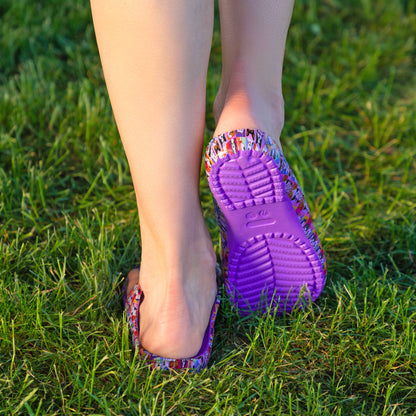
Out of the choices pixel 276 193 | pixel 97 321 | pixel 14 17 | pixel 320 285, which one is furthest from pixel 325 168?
pixel 14 17

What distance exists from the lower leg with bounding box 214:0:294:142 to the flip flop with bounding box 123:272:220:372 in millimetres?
461

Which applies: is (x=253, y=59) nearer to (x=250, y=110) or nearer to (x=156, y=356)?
(x=250, y=110)

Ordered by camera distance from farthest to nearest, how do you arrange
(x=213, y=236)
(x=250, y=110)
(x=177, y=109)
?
1. (x=213, y=236)
2. (x=250, y=110)
3. (x=177, y=109)

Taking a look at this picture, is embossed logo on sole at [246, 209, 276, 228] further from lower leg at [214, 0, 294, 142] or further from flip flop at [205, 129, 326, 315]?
lower leg at [214, 0, 294, 142]

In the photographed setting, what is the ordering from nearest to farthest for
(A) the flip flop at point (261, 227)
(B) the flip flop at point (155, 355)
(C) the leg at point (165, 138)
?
(C) the leg at point (165, 138), (A) the flip flop at point (261, 227), (B) the flip flop at point (155, 355)

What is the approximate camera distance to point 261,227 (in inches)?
50.2

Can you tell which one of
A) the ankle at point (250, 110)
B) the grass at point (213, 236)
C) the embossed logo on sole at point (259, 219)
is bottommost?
the grass at point (213, 236)

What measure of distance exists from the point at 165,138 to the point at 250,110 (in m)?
0.24

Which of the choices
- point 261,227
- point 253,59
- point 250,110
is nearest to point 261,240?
point 261,227

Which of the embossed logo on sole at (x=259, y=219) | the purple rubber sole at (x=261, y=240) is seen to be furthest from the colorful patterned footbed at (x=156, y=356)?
the embossed logo on sole at (x=259, y=219)

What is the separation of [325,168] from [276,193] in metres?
0.91

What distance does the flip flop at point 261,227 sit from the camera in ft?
3.77

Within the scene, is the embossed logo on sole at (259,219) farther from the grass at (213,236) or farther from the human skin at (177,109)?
the grass at (213,236)

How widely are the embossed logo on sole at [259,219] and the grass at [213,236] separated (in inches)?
10.3
